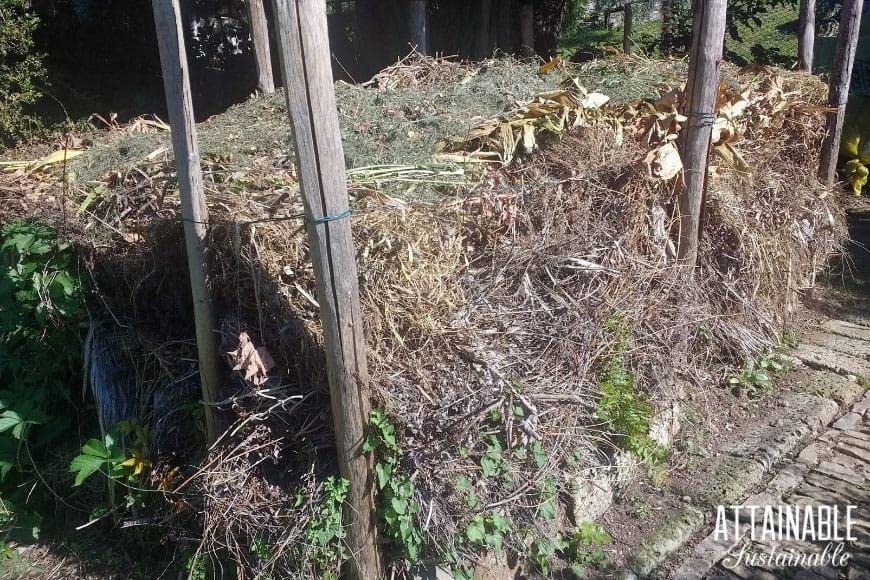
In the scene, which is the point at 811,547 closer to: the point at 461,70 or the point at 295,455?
the point at 295,455

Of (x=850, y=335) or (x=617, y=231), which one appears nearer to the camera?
(x=617, y=231)

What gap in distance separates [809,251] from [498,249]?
3454mm

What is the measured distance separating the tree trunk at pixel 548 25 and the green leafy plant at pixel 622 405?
8.72m

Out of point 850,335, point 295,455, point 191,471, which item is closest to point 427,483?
point 295,455

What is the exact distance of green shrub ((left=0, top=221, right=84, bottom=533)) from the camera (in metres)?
3.61

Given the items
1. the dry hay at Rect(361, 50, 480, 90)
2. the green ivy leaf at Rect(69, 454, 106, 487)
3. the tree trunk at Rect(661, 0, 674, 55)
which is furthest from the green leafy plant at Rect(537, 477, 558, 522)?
the tree trunk at Rect(661, 0, 674, 55)

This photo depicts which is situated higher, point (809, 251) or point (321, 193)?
point (321, 193)

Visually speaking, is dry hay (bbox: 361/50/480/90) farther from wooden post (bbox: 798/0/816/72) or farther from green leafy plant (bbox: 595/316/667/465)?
wooden post (bbox: 798/0/816/72)

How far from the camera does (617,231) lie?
4223mm

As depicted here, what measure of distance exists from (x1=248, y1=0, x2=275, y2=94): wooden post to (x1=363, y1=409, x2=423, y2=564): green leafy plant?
15.0 ft

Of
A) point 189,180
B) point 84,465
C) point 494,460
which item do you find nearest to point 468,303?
point 494,460

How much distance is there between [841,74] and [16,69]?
792 cm

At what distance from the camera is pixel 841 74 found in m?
6.14

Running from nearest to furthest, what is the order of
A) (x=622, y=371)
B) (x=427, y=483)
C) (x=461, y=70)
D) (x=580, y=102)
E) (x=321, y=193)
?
(x=321, y=193), (x=427, y=483), (x=622, y=371), (x=580, y=102), (x=461, y=70)
